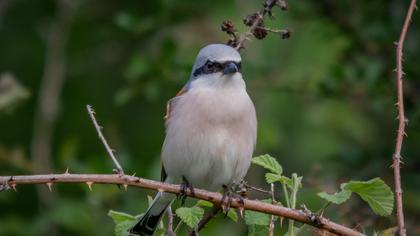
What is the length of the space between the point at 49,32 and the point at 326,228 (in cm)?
476

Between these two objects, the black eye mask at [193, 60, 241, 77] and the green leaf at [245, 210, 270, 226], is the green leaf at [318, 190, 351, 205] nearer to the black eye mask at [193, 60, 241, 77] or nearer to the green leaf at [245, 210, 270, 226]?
the green leaf at [245, 210, 270, 226]

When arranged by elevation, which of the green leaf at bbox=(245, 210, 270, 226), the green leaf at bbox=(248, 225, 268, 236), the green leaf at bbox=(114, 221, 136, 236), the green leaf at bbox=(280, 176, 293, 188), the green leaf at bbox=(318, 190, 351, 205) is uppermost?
the green leaf at bbox=(280, 176, 293, 188)

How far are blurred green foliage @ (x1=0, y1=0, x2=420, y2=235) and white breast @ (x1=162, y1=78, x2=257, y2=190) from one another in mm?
405

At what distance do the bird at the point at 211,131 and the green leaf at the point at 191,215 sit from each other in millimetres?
961

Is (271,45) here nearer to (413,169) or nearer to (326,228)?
(413,169)

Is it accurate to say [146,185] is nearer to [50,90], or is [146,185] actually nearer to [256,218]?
[256,218]

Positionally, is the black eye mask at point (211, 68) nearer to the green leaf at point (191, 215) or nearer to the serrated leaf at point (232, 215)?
the serrated leaf at point (232, 215)

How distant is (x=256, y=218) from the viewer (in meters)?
3.28

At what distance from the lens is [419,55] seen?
18.1ft

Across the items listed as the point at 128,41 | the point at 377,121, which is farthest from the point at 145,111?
the point at 377,121

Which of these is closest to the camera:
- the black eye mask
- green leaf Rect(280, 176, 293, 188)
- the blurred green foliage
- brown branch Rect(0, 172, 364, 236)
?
brown branch Rect(0, 172, 364, 236)

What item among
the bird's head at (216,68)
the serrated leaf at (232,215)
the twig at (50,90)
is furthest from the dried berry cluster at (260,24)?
the twig at (50,90)

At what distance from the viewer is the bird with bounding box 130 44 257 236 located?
445 centimetres

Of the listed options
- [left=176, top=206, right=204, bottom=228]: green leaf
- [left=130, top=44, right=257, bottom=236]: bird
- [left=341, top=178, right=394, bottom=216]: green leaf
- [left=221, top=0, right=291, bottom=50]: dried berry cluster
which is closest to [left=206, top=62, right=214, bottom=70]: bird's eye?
[left=130, top=44, right=257, bottom=236]: bird
